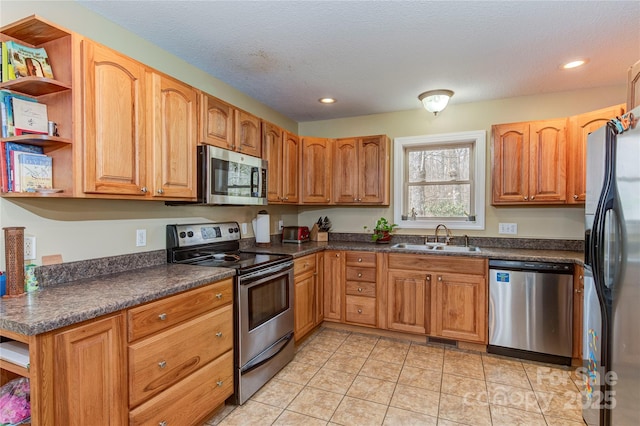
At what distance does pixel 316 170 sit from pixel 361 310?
1.62 m

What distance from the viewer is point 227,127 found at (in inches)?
95.9

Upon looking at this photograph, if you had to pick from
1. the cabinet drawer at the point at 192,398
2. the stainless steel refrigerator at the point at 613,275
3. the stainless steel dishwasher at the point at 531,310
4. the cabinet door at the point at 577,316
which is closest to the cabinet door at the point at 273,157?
the cabinet drawer at the point at 192,398

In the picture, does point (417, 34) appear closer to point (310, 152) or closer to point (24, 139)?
point (310, 152)

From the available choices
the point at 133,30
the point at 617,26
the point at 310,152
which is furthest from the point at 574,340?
the point at 133,30

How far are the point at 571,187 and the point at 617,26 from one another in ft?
4.28

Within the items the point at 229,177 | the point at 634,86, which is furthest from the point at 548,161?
the point at 229,177

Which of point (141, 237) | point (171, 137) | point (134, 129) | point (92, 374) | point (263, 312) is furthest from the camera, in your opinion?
point (263, 312)

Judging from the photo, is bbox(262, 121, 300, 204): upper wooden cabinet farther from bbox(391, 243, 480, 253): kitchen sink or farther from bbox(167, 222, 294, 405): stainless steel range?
bbox(391, 243, 480, 253): kitchen sink

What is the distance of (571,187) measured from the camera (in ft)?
9.09

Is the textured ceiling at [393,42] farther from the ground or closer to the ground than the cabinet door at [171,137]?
farther from the ground

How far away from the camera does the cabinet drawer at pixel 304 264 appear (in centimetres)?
280

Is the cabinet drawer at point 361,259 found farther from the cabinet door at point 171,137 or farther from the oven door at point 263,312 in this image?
the cabinet door at point 171,137

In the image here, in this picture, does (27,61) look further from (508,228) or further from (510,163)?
(508,228)

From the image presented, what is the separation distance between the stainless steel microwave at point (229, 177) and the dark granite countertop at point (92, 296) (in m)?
0.55
